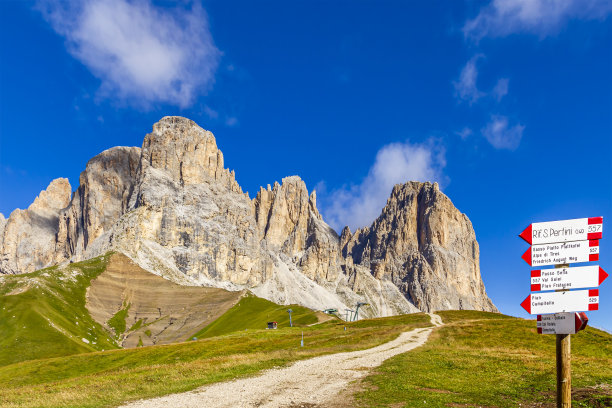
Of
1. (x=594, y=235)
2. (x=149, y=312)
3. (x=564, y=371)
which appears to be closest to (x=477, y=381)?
(x=564, y=371)

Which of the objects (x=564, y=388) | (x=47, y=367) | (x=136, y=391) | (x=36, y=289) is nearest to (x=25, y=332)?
(x=36, y=289)

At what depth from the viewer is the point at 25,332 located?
125125mm

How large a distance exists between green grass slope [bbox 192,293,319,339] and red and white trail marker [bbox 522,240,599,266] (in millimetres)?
133994

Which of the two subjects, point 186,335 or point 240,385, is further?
point 186,335

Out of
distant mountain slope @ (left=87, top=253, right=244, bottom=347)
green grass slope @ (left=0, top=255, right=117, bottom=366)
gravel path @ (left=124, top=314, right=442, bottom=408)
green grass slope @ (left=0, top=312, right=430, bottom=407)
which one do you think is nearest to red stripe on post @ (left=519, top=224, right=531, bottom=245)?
gravel path @ (left=124, top=314, right=442, bottom=408)

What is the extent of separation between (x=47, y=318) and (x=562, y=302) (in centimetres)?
15819

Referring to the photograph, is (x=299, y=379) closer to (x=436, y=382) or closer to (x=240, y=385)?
(x=240, y=385)

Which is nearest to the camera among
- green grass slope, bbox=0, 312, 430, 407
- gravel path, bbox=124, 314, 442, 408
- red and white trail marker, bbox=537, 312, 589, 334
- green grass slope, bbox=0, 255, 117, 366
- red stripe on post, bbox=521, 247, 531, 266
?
red and white trail marker, bbox=537, 312, 589, 334

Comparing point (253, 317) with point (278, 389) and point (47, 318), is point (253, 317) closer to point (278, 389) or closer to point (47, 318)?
point (47, 318)

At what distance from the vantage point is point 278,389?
25672 mm

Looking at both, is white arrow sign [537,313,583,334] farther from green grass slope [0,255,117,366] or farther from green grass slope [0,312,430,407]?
green grass slope [0,255,117,366]

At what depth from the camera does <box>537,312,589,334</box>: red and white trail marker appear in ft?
46.4

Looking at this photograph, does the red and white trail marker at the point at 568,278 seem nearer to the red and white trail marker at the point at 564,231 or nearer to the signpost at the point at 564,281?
the signpost at the point at 564,281

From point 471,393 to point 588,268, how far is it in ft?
44.2
